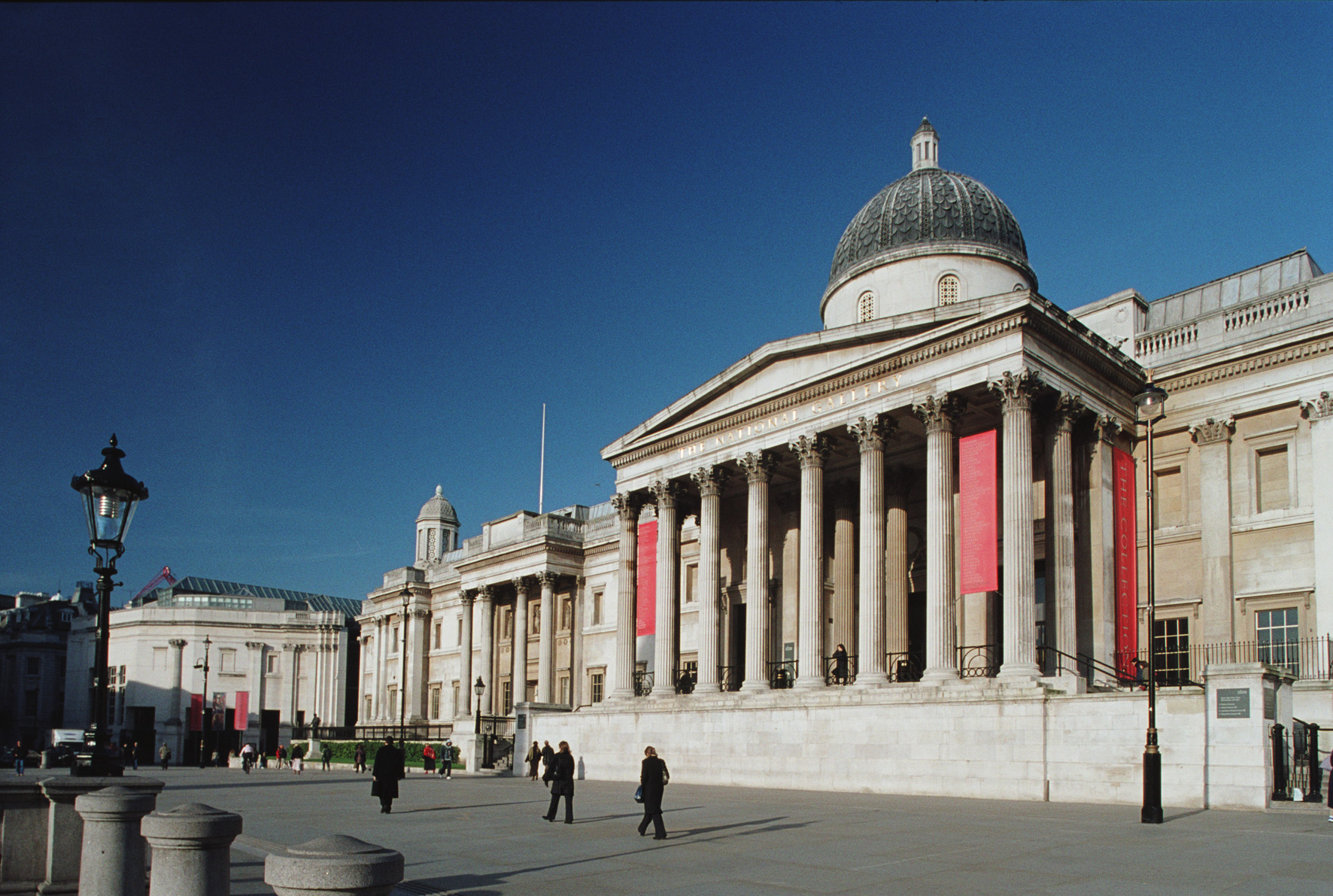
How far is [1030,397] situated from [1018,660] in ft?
20.6

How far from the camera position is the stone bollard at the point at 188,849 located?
8078 millimetres

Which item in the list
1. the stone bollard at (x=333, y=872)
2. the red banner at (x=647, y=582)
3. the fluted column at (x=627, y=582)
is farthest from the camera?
the fluted column at (x=627, y=582)

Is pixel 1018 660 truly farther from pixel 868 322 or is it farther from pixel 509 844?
pixel 509 844

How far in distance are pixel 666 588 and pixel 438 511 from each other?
45.8 metres

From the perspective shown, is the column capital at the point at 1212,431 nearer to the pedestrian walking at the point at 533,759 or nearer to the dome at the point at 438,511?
the pedestrian walking at the point at 533,759

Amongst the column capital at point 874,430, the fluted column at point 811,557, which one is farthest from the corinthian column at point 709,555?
the column capital at point 874,430

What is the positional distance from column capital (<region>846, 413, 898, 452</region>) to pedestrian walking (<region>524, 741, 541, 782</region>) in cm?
1494

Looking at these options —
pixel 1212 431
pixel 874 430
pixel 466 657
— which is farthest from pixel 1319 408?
pixel 466 657

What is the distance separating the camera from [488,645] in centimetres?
5966

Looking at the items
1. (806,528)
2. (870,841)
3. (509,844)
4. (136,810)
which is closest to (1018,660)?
(806,528)

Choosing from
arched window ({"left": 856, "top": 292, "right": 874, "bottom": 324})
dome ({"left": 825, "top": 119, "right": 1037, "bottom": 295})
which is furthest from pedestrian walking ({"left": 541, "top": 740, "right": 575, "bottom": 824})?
dome ({"left": 825, "top": 119, "right": 1037, "bottom": 295})

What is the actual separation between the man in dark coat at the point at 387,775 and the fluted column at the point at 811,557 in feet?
41.5

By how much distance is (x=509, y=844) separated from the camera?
53.9 feet

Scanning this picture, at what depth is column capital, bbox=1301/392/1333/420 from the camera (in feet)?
91.9
